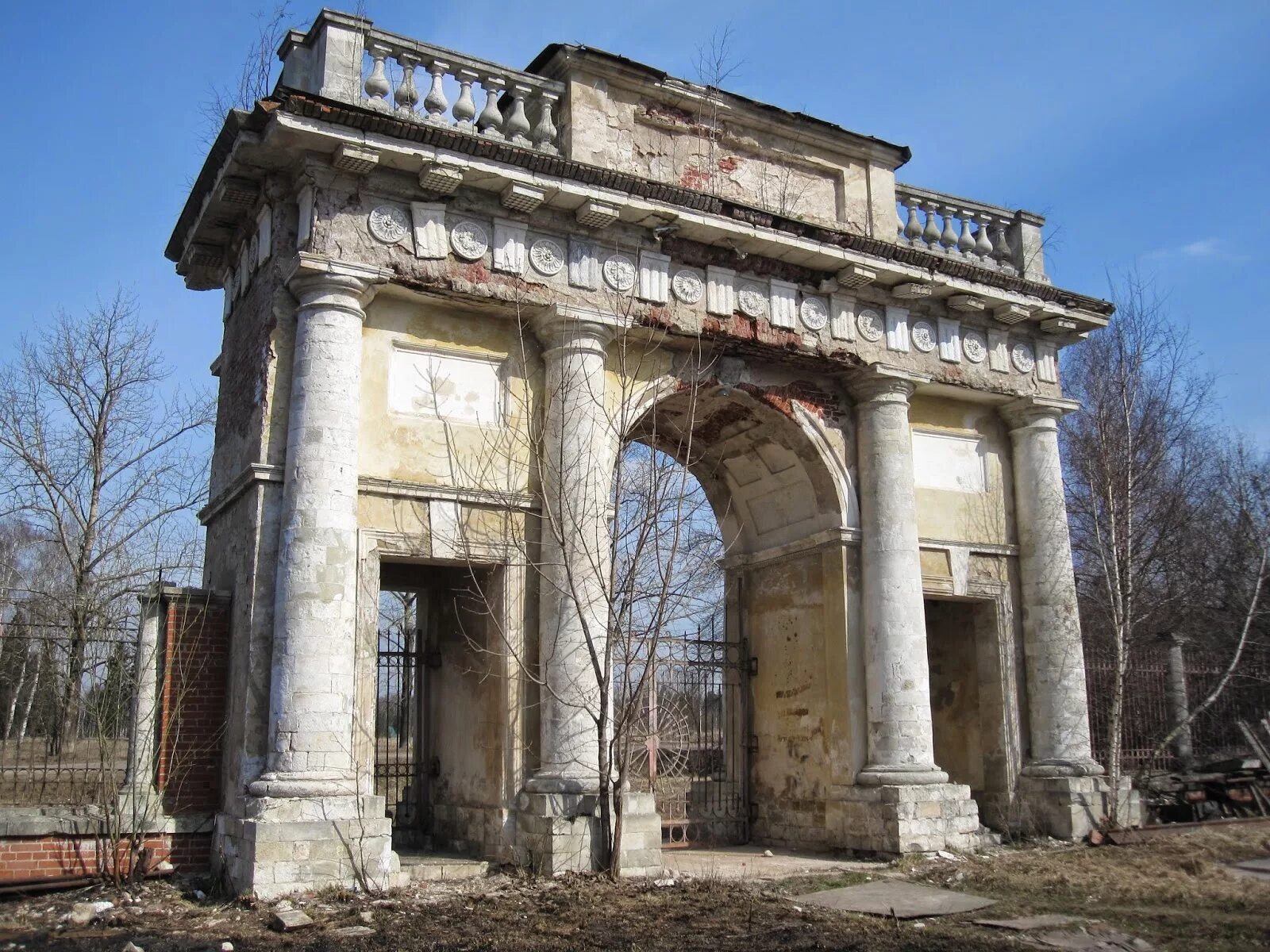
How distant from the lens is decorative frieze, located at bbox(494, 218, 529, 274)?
1048cm

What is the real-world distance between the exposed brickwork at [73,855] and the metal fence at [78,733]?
316 mm

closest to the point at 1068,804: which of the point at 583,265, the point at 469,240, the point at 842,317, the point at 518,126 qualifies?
the point at 842,317

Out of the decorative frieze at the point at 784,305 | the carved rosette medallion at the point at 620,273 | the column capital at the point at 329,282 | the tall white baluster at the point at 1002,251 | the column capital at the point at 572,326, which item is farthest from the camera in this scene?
the tall white baluster at the point at 1002,251

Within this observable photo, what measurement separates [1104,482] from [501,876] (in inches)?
361

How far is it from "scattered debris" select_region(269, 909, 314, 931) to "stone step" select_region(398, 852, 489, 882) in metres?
1.42

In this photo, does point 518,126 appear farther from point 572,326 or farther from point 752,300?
point 752,300

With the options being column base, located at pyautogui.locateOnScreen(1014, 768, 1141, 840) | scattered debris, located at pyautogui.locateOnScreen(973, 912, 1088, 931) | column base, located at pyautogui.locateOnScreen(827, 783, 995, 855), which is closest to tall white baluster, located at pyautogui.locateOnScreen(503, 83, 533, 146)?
column base, located at pyautogui.locateOnScreen(827, 783, 995, 855)

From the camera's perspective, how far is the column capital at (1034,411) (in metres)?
13.6

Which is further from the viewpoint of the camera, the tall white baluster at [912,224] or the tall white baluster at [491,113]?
the tall white baluster at [912,224]

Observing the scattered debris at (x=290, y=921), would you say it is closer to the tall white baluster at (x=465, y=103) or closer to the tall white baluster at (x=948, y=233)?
the tall white baluster at (x=465, y=103)

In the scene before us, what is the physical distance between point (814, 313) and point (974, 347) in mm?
2363

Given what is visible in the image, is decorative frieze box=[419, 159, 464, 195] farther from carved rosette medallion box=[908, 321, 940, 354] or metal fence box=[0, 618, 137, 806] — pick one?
carved rosette medallion box=[908, 321, 940, 354]

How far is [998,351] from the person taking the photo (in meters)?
13.5

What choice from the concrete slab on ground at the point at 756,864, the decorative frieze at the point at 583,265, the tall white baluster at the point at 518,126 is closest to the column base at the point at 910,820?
the concrete slab on ground at the point at 756,864
